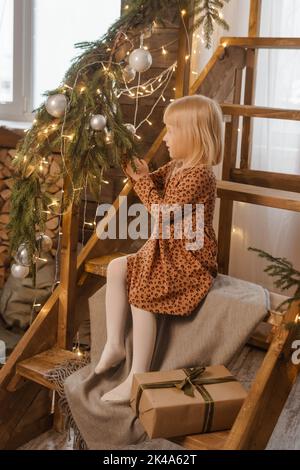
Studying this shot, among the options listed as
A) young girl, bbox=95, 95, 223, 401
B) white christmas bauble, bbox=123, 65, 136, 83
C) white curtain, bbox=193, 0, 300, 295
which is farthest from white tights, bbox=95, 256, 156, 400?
white curtain, bbox=193, 0, 300, 295

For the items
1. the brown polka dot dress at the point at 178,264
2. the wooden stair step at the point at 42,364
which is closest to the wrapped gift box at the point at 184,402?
the brown polka dot dress at the point at 178,264

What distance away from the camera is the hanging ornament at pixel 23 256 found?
7.22 feet

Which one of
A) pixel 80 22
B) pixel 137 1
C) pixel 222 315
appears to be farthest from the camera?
pixel 80 22

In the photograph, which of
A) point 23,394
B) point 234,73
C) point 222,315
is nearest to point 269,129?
point 234,73

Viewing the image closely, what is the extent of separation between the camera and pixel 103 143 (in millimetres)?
2068

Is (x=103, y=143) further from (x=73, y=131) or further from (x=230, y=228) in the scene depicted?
(x=230, y=228)

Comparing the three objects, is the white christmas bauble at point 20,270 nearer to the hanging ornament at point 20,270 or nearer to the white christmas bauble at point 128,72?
the hanging ornament at point 20,270

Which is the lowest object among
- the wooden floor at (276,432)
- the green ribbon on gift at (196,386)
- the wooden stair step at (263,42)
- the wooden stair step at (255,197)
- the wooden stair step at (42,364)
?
the wooden floor at (276,432)

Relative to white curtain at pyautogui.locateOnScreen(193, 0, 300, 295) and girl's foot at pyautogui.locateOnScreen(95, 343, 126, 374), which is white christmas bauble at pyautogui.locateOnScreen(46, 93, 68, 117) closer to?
girl's foot at pyautogui.locateOnScreen(95, 343, 126, 374)

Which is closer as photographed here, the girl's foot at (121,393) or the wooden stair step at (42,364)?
the girl's foot at (121,393)

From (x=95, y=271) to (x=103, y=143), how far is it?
480 millimetres

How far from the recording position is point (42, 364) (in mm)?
2207

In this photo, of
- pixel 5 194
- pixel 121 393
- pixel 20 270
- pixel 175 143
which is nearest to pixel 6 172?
pixel 5 194

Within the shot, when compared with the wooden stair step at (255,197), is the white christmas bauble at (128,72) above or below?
above
